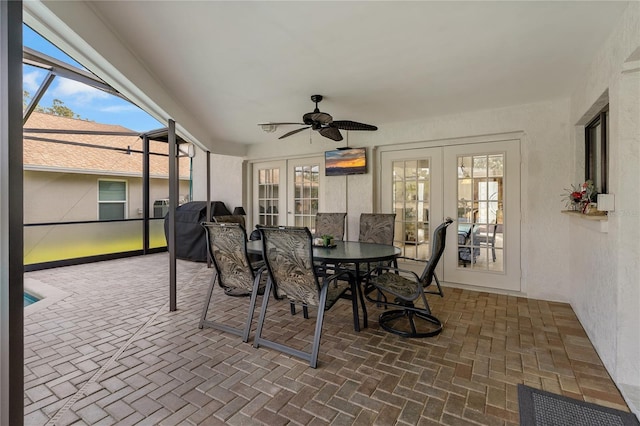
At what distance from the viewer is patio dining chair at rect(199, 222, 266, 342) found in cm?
268

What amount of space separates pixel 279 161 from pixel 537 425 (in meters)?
5.55

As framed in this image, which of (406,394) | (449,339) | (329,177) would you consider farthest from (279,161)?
(406,394)

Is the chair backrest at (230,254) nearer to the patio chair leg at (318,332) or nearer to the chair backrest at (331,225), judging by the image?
the patio chair leg at (318,332)

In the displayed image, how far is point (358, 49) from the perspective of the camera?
2.45 metres

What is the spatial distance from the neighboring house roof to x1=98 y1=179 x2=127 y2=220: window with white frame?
356 mm

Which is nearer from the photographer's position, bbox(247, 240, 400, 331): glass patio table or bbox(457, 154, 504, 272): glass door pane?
Answer: bbox(247, 240, 400, 331): glass patio table

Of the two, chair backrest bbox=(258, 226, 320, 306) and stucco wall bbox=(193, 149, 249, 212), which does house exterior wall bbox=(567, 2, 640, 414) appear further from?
stucco wall bbox=(193, 149, 249, 212)

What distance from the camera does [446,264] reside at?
4.53 metres

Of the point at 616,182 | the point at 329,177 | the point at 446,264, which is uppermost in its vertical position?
the point at 329,177

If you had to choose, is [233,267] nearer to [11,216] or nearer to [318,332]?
[318,332]

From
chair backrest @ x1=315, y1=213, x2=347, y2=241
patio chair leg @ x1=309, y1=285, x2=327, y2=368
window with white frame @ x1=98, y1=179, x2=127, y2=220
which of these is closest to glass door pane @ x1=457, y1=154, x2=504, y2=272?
chair backrest @ x1=315, y1=213, x2=347, y2=241

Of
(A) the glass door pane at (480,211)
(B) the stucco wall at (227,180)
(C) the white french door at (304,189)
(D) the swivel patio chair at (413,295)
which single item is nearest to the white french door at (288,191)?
(C) the white french door at (304,189)

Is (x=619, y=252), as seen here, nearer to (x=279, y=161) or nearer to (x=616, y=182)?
(x=616, y=182)

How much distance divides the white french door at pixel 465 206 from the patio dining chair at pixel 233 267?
284 centimetres
